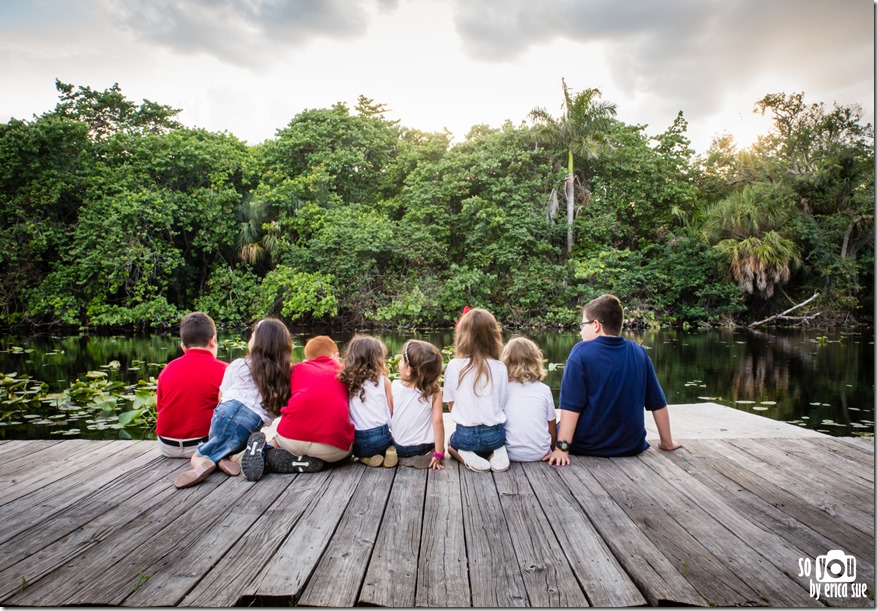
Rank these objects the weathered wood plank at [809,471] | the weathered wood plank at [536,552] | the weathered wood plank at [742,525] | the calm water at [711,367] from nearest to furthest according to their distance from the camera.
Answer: the weathered wood plank at [536,552] → the weathered wood plank at [742,525] → the weathered wood plank at [809,471] → the calm water at [711,367]

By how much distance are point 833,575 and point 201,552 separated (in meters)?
2.25

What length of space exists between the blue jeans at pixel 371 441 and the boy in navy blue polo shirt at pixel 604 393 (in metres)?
0.96

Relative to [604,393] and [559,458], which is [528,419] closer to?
[559,458]

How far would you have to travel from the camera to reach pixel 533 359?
137 inches

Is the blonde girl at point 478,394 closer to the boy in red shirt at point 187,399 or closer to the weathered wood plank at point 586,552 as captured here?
the weathered wood plank at point 586,552

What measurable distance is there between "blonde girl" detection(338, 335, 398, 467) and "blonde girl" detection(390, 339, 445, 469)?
8 cm

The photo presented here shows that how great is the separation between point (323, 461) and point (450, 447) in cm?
74

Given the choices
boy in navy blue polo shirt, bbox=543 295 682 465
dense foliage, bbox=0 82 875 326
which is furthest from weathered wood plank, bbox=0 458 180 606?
dense foliage, bbox=0 82 875 326

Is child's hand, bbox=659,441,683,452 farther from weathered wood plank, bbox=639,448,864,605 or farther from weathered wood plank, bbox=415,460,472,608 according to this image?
weathered wood plank, bbox=415,460,472,608

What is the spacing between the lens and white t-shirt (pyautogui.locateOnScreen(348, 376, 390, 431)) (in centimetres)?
324

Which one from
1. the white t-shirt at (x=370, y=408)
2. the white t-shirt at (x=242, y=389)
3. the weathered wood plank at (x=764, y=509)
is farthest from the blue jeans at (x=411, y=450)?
the weathered wood plank at (x=764, y=509)

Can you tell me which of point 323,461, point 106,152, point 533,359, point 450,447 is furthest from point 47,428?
point 106,152

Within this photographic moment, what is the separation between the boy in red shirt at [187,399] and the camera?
3.39 meters

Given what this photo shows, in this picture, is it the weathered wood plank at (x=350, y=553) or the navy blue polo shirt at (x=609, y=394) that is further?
the navy blue polo shirt at (x=609, y=394)
